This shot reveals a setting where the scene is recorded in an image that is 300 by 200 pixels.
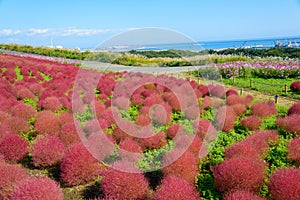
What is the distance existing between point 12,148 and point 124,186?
10.3 ft

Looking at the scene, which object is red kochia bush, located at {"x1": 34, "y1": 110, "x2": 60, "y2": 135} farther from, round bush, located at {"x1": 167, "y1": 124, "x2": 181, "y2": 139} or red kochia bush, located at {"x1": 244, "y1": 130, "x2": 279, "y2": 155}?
red kochia bush, located at {"x1": 244, "y1": 130, "x2": 279, "y2": 155}

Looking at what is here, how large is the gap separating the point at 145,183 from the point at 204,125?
326 centimetres

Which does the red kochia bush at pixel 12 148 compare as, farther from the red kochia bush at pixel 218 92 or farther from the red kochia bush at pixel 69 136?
the red kochia bush at pixel 218 92

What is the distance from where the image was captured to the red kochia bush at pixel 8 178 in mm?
4629

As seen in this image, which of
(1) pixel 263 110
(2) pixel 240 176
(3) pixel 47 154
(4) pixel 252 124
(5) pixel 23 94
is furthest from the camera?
(5) pixel 23 94

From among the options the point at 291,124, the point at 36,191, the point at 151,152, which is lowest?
the point at 151,152

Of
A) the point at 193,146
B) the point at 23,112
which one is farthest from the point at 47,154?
the point at 23,112

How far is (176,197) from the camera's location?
398 cm

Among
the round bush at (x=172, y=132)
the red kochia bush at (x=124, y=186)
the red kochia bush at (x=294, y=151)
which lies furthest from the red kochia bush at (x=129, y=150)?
the red kochia bush at (x=294, y=151)

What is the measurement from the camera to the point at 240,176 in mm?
4449

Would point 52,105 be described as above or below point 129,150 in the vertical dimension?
above

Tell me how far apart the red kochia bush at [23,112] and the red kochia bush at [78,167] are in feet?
13.8

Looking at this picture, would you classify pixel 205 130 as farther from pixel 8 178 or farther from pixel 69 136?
pixel 8 178

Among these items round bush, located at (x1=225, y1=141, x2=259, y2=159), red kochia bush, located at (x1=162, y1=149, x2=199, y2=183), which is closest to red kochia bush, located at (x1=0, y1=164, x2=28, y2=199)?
red kochia bush, located at (x1=162, y1=149, x2=199, y2=183)
